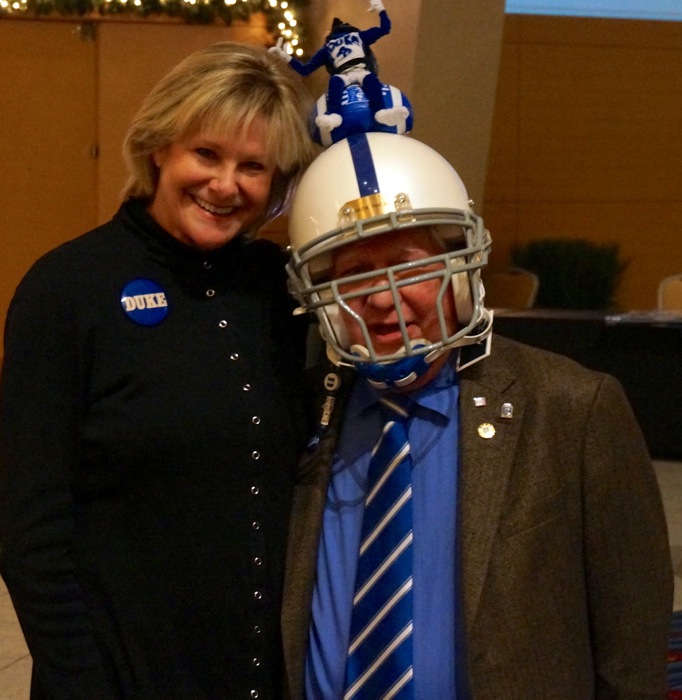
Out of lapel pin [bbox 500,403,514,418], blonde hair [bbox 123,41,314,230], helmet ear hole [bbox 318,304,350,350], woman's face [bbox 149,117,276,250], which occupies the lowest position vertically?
lapel pin [bbox 500,403,514,418]

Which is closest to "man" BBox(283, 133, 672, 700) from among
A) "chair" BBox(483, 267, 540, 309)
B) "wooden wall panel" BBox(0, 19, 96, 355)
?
"chair" BBox(483, 267, 540, 309)

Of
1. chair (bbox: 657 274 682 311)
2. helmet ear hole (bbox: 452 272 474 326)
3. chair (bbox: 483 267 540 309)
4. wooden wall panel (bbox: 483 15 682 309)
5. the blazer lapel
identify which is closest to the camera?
the blazer lapel

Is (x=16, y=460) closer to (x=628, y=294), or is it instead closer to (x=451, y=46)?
(x=451, y=46)

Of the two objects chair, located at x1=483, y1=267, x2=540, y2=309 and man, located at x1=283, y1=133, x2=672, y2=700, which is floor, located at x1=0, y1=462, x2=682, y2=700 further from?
chair, located at x1=483, y1=267, x2=540, y2=309

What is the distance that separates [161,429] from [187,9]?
17.5 ft

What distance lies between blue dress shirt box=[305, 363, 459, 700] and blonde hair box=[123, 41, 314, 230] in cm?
43

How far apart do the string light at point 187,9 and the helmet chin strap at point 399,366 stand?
4.98m

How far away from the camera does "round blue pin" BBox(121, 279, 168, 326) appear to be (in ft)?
4.71

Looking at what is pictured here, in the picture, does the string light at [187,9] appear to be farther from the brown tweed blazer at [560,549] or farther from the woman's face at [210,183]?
the brown tweed blazer at [560,549]

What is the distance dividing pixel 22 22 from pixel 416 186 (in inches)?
220

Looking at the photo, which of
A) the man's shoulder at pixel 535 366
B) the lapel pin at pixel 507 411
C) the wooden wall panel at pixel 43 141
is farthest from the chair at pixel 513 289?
the lapel pin at pixel 507 411

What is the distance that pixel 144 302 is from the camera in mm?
1450

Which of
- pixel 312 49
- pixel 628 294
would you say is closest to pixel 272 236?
pixel 312 49

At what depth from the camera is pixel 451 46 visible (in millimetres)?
4781
